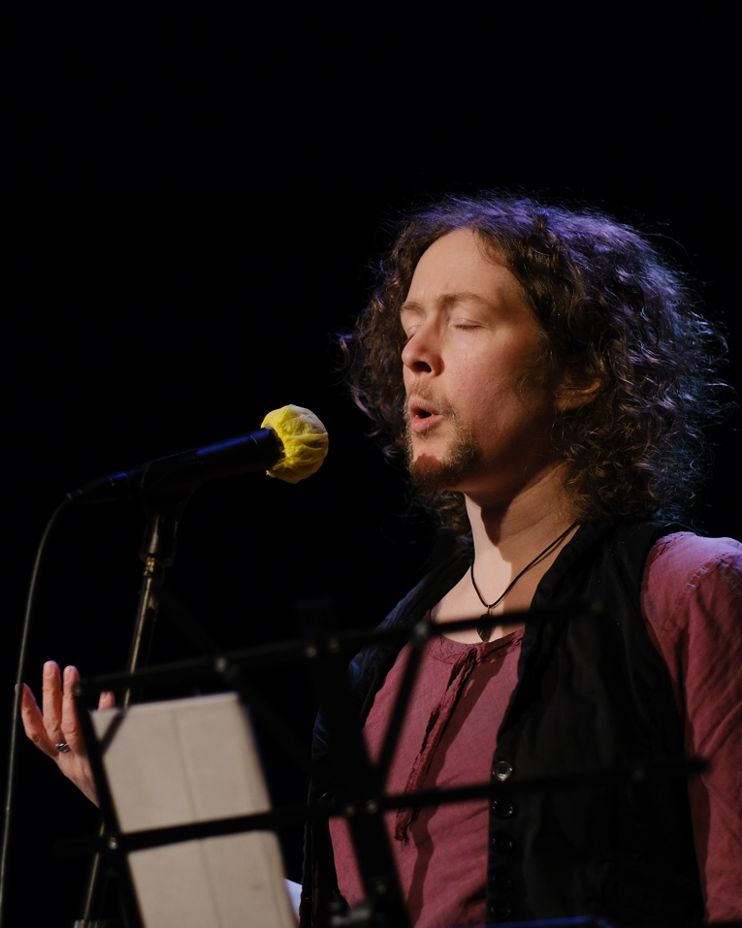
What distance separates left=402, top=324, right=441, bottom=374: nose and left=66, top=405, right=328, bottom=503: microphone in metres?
0.33

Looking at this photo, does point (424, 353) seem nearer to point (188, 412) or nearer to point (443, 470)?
point (443, 470)

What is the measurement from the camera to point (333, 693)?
1.16 m

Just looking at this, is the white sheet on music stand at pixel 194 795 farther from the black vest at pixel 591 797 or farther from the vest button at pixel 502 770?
the vest button at pixel 502 770

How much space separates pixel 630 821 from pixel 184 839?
87 cm

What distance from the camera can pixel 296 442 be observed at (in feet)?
6.68

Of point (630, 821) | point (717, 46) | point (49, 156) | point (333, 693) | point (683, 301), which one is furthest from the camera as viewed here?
point (49, 156)

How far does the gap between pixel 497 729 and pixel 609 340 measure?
97 centimetres

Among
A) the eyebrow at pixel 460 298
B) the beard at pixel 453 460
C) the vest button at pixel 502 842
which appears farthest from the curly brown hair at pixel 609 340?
the vest button at pixel 502 842

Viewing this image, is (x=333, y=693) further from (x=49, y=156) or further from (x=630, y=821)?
(x=49, y=156)

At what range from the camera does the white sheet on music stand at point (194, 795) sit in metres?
1.38

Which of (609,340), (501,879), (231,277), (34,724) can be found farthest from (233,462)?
(231,277)

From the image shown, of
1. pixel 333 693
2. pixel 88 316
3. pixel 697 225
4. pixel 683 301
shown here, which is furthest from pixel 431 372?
pixel 88 316

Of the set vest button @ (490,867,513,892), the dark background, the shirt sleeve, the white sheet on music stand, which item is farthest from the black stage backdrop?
the white sheet on music stand

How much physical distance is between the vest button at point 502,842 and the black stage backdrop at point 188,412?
1.71 metres
